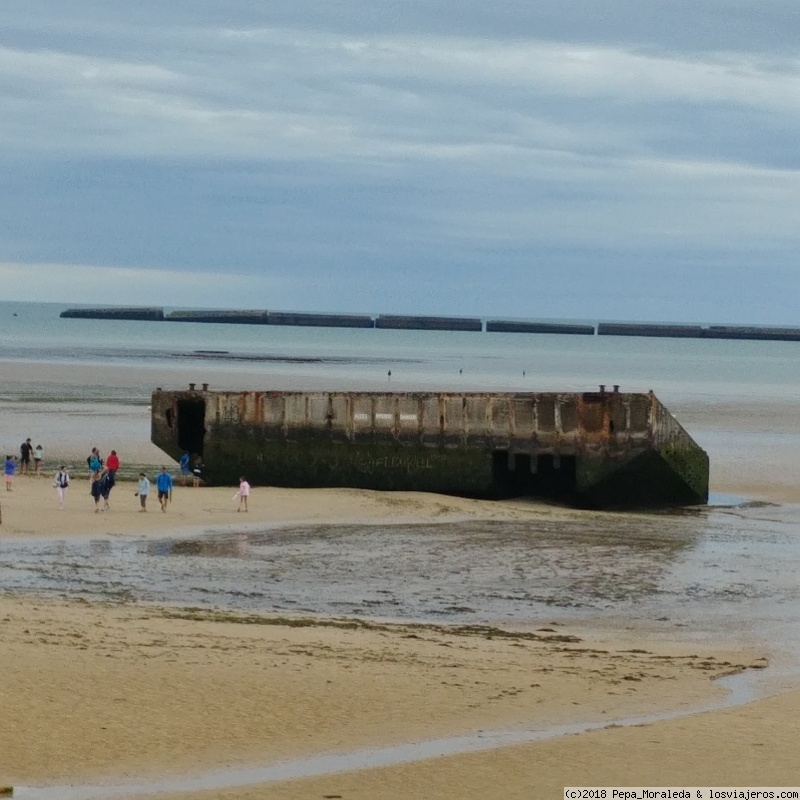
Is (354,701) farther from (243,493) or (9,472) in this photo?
(9,472)

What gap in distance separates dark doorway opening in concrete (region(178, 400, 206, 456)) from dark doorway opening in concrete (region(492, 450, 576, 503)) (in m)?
7.73

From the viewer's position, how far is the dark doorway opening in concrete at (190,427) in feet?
121

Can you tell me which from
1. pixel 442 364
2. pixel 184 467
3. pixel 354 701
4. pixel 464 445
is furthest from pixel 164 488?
pixel 442 364

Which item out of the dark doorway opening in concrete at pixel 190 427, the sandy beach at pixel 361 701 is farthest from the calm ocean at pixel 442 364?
the sandy beach at pixel 361 701

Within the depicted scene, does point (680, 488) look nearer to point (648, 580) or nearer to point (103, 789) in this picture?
point (648, 580)

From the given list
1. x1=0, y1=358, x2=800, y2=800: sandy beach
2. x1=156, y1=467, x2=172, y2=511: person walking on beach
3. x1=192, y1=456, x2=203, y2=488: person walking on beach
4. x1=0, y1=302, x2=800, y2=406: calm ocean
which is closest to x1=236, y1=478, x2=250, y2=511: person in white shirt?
x1=156, y1=467, x2=172, y2=511: person walking on beach

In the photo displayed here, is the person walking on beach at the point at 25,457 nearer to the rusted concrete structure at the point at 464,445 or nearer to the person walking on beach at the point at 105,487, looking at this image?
the rusted concrete structure at the point at 464,445

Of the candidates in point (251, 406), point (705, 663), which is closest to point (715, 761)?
point (705, 663)

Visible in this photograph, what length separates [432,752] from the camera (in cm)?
1234

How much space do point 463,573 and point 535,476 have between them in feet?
39.4

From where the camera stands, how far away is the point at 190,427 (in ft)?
122

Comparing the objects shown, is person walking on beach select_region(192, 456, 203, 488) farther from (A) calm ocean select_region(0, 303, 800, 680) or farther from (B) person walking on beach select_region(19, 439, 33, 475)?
(A) calm ocean select_region(0, 303, 800, 680)

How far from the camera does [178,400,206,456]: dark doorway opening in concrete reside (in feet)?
121

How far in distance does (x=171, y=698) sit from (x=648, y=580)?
1132 cm
